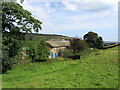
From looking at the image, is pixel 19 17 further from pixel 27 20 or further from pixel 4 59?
pixel 4 59

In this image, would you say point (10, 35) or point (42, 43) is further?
point (42, 43)

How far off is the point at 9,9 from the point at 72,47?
18938 mm

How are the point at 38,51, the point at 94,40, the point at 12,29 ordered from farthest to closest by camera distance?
1. the point at 94,40
2. the point at 38,51
3. the point at 12,29

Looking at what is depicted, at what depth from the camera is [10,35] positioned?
982cm

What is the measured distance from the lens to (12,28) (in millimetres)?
9836

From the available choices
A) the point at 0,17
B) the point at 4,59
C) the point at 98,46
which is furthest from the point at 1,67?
the point at 98,46

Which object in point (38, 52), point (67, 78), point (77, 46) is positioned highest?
point (77, 46)

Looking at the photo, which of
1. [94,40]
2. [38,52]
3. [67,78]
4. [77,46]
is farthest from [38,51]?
[94,40]

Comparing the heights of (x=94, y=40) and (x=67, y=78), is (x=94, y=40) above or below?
above

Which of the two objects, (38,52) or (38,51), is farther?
(38,51)

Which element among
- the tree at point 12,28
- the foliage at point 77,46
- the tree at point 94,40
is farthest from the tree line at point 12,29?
the tree at point 94,40

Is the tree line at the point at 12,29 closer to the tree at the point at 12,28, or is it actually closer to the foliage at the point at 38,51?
the tree at the point at 12,28

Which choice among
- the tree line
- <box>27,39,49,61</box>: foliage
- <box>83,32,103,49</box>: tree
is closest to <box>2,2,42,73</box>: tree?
the tree line

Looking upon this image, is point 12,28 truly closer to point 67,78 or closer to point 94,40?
point 67,78
